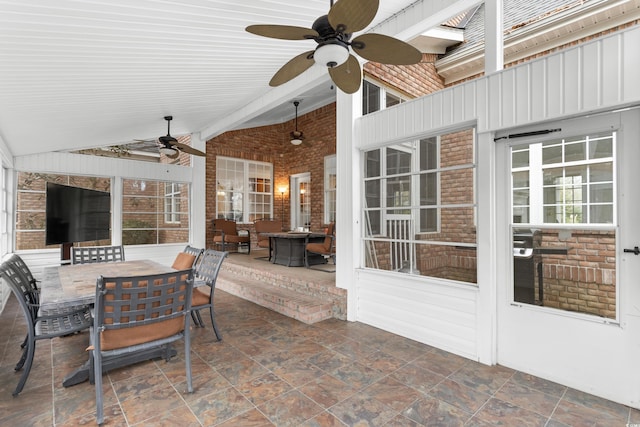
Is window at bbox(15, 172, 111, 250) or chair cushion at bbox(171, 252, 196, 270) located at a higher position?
window at bbox(15, 172, 111, 250)

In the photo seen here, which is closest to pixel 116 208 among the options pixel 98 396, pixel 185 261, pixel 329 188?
pixel 185 261

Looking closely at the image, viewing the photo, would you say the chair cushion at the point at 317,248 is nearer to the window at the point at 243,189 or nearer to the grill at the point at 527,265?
the grill at the point at 527,265

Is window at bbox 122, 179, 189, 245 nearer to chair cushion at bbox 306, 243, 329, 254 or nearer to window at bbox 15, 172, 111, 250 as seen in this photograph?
window at bbox 15, 172, 111, 250

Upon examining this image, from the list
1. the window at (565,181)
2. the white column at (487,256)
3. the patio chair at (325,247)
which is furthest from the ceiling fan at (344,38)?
the patio chair at (325,247)

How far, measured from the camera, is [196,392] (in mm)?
2238

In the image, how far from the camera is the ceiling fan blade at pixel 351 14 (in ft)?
5.37

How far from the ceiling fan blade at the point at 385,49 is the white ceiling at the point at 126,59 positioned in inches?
35.2

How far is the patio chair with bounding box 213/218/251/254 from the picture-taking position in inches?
285

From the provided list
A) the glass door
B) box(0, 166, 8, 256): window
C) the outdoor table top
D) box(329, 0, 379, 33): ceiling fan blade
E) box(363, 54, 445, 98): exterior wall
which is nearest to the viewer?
box(329, 0, 379, 33): ceiling fan blade

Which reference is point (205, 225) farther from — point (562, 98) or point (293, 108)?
point (562, 98)

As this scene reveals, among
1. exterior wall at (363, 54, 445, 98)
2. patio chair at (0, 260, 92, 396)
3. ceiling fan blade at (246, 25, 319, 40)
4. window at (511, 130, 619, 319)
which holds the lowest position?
patio chair at (0, 260, 92, 396)

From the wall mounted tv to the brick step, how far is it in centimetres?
225

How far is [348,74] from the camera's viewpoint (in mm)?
2344

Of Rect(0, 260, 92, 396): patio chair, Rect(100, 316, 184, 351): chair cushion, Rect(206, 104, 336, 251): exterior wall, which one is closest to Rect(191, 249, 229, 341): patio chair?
Rect(100, 316, 184, 351): chair cushion
